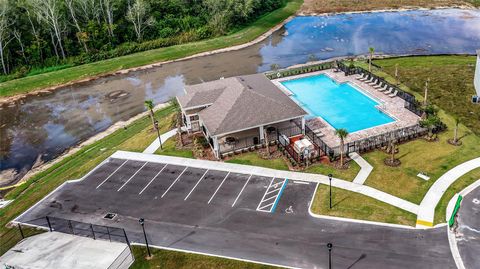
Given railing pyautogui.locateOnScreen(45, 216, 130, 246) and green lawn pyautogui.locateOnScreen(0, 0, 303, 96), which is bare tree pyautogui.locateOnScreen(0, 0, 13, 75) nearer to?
green lawn pyautogui.locateOnScreen(0, 0, 303, 96)

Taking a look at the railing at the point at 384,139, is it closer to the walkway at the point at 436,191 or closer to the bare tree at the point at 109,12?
the walkway at the point at 436,191

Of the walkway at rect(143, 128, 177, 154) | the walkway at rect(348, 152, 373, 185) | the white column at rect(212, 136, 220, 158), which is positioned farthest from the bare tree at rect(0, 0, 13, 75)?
the walkway at rect(348, 152, 373, 185)

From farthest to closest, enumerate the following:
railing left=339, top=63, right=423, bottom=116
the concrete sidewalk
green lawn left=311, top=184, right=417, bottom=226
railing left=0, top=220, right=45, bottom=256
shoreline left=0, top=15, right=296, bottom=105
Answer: shoreline left=0, top=15, right=296, bottom=105, railing left=339, top=63, right=423, bottom=116, the concrete sidewalk, railing left=0, top=220, right=45, bottom=256, green lawn left=311, top=184, right=417, bottom=226

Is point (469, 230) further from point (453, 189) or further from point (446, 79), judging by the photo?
point (446, 79)

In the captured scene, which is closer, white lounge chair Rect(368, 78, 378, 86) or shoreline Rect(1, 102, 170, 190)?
shoreline Rect(1, 102, 170, 190)

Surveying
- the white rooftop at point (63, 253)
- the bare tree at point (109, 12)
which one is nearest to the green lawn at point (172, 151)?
the white rooftop at point (63, 253)

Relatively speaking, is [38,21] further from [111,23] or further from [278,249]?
[278,249]

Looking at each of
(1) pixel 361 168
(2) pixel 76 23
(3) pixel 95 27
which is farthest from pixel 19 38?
(1) pixel 361 168
